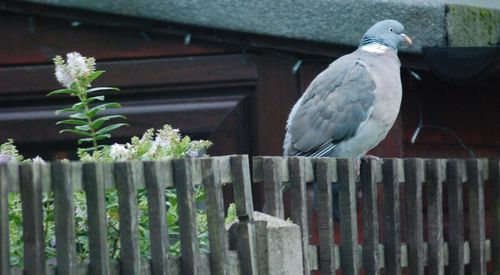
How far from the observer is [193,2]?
5543 mm

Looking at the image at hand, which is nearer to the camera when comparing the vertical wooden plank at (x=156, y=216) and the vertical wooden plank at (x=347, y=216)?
the vertical wooden plank at (x=156, y=216)

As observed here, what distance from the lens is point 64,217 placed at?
9.56ft

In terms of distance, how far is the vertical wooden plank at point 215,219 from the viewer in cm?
327

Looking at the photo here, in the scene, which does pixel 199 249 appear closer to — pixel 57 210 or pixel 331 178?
pixel 57 210

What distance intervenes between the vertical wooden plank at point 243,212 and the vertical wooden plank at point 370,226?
1.08 m

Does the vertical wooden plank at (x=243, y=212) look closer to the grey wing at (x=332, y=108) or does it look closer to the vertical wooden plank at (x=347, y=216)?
the vertical wooden plank at (x=347, y=216)

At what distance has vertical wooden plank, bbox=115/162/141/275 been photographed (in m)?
3.06

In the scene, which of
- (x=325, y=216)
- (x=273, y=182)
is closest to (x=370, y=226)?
(x=325, y=216)

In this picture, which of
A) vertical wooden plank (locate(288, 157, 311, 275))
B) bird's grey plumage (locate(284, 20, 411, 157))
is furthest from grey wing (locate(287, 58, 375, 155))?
vertical wooden plank (locate(288, 157, 311, 275))

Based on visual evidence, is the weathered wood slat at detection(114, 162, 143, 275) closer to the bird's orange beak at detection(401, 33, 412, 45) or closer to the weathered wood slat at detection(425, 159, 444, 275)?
the weathered wood slat at detection(425, 159, 444, 275)

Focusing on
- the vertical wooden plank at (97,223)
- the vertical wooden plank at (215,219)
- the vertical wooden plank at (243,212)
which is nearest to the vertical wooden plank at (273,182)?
the vertical wooden plank at (243,212)

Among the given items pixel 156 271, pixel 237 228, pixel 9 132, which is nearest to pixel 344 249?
pixel 237 228

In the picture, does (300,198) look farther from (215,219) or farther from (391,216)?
(215,219)

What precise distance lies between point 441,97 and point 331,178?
6.98ft
